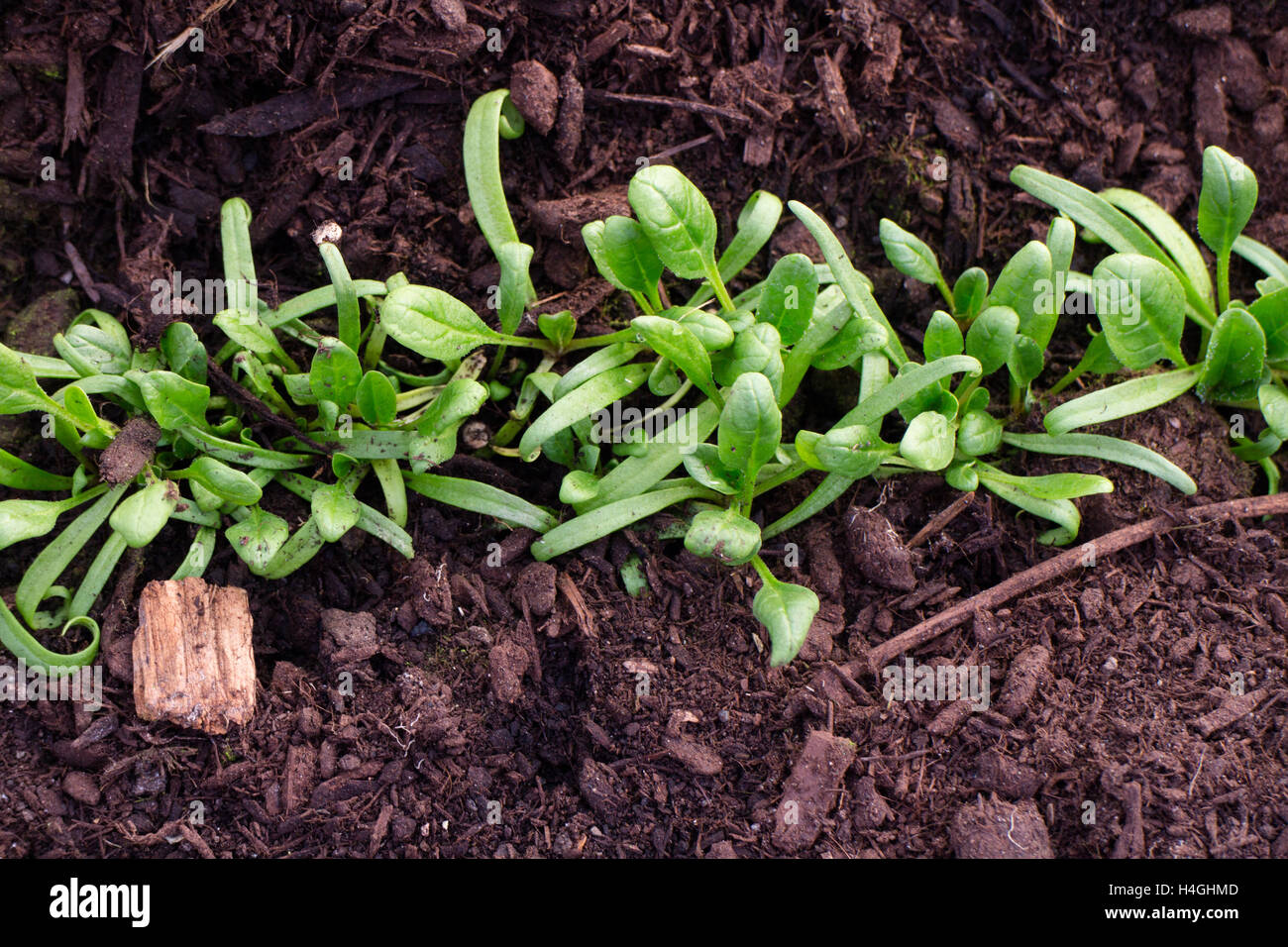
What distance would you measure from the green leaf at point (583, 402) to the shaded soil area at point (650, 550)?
11.7 inches

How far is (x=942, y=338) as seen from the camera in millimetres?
2246

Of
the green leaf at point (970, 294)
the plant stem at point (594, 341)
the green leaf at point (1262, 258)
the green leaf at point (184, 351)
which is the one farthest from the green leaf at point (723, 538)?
the green leaf at point (1262, 258)

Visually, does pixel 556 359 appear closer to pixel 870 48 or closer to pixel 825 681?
pixel 825 681

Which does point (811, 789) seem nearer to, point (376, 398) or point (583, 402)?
point (583, 402)

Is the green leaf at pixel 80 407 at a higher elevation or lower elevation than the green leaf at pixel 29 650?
higher

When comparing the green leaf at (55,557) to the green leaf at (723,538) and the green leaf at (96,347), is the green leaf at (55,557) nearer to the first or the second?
A: the green leaf at (96,347)

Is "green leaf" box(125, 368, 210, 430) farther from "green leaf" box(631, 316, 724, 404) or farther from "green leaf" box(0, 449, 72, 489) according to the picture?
"green leaf" box(631, 316, 724, 404)

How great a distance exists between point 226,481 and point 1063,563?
188 centimetres

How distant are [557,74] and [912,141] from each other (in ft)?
3.21

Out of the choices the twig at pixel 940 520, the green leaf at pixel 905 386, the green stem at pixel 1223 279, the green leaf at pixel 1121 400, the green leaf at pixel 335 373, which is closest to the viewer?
the green leaf at pixel 905 386

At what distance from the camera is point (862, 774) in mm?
2033

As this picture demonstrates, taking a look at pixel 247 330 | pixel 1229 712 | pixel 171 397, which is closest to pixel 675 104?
pixel 247 330

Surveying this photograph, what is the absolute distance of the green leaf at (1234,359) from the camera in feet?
7.35
